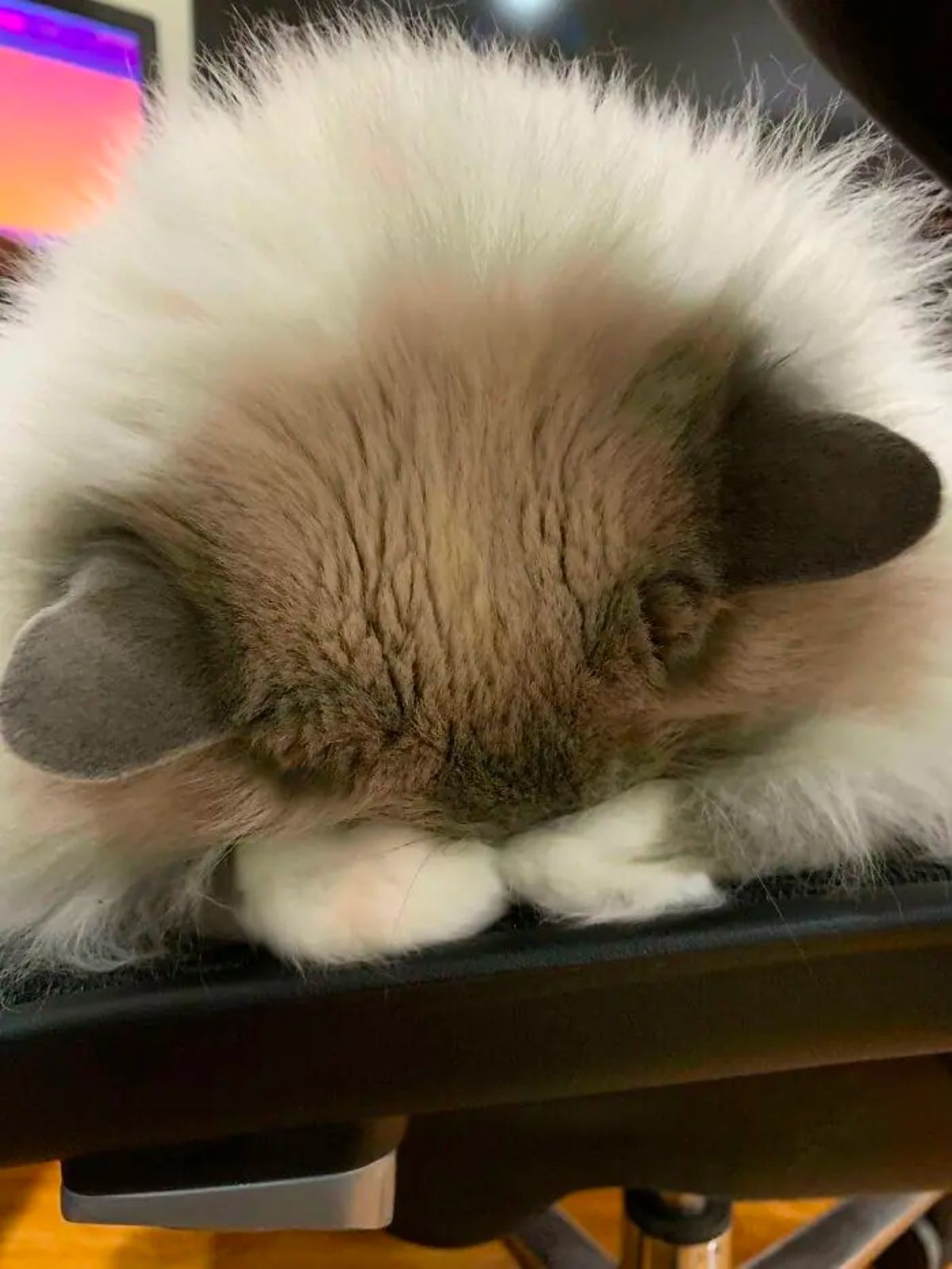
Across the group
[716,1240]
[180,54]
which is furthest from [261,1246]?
[180,54]

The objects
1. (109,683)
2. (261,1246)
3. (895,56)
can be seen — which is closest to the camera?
(895,56)

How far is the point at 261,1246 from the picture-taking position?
1.60 meters

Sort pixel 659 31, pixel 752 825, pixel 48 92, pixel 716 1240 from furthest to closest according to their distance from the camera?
pixel 48 92, pixel 659 31, pixel 716 1240, pixel 752 825

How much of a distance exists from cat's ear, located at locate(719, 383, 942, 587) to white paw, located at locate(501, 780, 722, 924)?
0.15m

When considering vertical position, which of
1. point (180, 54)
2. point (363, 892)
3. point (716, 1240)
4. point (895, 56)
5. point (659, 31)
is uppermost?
point (180, 54)

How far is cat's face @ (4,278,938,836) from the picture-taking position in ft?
2.30

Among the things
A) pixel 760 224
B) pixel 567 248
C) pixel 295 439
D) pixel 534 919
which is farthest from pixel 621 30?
pixel 534 919

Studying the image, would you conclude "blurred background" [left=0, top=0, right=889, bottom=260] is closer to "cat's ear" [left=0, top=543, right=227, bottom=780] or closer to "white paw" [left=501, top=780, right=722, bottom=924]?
"cat's ear" [left=0, top=543, right=227, bottom=780]

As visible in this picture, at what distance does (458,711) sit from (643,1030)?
211 millimetres

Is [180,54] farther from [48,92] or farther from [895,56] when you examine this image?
[895,56]

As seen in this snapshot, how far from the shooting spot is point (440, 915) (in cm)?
67

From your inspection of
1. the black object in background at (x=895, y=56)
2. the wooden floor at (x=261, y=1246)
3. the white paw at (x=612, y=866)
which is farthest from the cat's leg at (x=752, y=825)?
the wooden floor at (x=261, y=1246)

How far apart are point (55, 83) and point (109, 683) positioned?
6.31 ft

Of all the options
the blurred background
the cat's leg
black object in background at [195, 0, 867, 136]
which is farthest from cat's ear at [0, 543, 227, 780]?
black object in background at [195, 0, 867, 136]
